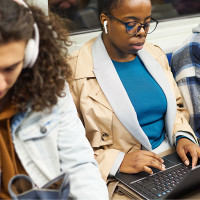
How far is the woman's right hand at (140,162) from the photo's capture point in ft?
5.26

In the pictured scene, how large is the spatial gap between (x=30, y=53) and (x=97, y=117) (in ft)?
2.13

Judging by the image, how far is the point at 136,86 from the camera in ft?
5.94

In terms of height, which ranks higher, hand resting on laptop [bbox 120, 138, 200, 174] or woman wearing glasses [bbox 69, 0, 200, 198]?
woman wearing glasses [bbox 69, 0, 200, 198]

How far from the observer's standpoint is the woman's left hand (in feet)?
5.58

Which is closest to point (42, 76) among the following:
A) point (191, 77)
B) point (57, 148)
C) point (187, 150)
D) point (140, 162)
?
point (57, 148)

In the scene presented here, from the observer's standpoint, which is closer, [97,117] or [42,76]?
[42,76]

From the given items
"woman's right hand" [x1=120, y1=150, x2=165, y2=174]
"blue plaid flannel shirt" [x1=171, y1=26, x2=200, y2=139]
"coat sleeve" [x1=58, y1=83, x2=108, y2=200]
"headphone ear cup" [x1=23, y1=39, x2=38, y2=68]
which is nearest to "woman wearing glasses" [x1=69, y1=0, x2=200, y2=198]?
"woman's right hand" [x1=120, y1=150, x2=165, y2=174]

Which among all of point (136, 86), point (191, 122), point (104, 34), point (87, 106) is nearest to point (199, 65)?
point (191, 122)

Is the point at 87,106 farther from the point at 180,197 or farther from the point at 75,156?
the point at 180,197

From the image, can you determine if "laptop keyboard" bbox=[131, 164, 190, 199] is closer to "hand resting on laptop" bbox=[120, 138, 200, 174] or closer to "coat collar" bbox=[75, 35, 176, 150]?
"hand resting on laptop" bbox=[120, 138, 200, 174]

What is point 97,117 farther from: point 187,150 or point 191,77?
point 191,77

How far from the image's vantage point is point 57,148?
4.32ft

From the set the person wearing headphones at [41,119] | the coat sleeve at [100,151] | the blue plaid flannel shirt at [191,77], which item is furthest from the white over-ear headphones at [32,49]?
the blue plaid flannel shirt at [191,77]

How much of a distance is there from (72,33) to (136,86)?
0.72m
